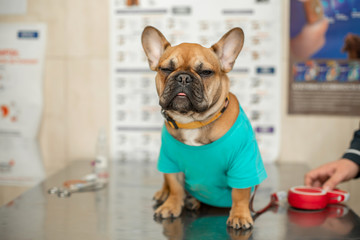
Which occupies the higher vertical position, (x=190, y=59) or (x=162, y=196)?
(x=190, y=59)

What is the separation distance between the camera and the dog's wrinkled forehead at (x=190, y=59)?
954 mm

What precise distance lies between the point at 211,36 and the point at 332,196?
90 cm

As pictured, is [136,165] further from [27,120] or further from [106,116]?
[27,120]

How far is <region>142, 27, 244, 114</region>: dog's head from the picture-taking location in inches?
36.5

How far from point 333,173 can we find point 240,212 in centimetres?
49

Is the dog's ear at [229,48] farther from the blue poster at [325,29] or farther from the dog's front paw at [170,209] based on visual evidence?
the blue poster at [325,29]

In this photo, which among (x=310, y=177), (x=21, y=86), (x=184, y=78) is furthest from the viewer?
(x=21, y=86)

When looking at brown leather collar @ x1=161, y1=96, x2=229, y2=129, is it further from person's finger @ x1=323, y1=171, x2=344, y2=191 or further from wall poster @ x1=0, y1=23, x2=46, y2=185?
wall poster @ x1=0, y1=23, x2=46, y2=185

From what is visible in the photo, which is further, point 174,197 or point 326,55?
point 326,55

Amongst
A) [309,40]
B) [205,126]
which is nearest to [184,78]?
[205,126]

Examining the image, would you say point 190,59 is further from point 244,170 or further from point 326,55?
point 326,55

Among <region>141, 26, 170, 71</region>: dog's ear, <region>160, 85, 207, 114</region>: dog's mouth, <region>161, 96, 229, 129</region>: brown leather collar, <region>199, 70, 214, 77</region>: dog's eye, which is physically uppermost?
<region>141, 26, 170, 71</region>: dog's ear

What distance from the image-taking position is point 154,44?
41.6 inches

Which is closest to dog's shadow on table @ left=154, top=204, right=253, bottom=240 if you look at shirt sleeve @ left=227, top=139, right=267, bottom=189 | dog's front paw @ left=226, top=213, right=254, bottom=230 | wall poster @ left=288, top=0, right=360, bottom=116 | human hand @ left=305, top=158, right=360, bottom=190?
dog's front paw @ left=226, top=213, right=254, bottom=230
